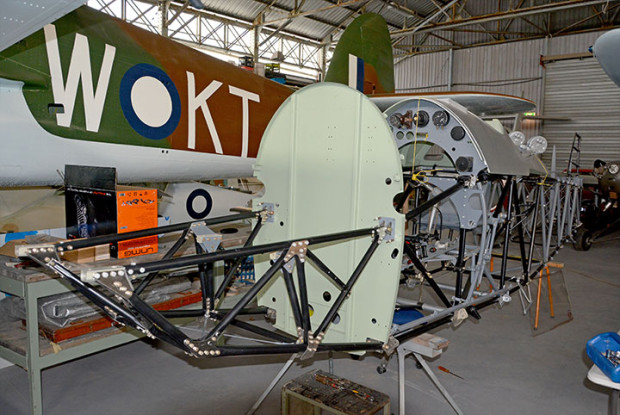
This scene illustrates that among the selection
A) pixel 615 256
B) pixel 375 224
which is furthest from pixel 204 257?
pixel 615 256

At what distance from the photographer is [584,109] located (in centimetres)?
1573

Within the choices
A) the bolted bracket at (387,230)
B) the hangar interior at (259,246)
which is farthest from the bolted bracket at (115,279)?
the bolted bracket at (387,230)

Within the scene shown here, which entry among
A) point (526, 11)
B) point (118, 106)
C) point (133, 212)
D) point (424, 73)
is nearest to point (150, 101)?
point (118, 106)

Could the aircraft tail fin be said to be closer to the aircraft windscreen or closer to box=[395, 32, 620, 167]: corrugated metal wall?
the aircraft windscreen

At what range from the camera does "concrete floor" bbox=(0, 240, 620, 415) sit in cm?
322

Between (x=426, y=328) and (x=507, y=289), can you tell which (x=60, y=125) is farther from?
(x=507, y=289)

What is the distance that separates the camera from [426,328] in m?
2.65

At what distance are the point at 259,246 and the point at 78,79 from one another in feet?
7.93

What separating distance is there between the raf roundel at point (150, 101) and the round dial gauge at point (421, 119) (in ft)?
7.08

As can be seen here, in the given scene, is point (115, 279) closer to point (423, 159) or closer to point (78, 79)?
point (78, 79)

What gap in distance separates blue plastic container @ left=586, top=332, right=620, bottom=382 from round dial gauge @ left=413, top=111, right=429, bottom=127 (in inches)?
65.0

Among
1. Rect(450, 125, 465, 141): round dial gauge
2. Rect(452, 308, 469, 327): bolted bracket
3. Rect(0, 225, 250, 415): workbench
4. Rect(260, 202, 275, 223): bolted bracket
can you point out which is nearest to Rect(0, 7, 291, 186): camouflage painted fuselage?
Rect(0, 225, 250, 415): workbench

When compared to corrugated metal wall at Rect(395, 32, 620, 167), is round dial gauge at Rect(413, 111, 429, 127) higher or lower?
lower

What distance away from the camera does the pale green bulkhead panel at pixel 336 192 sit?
2.34 metres
